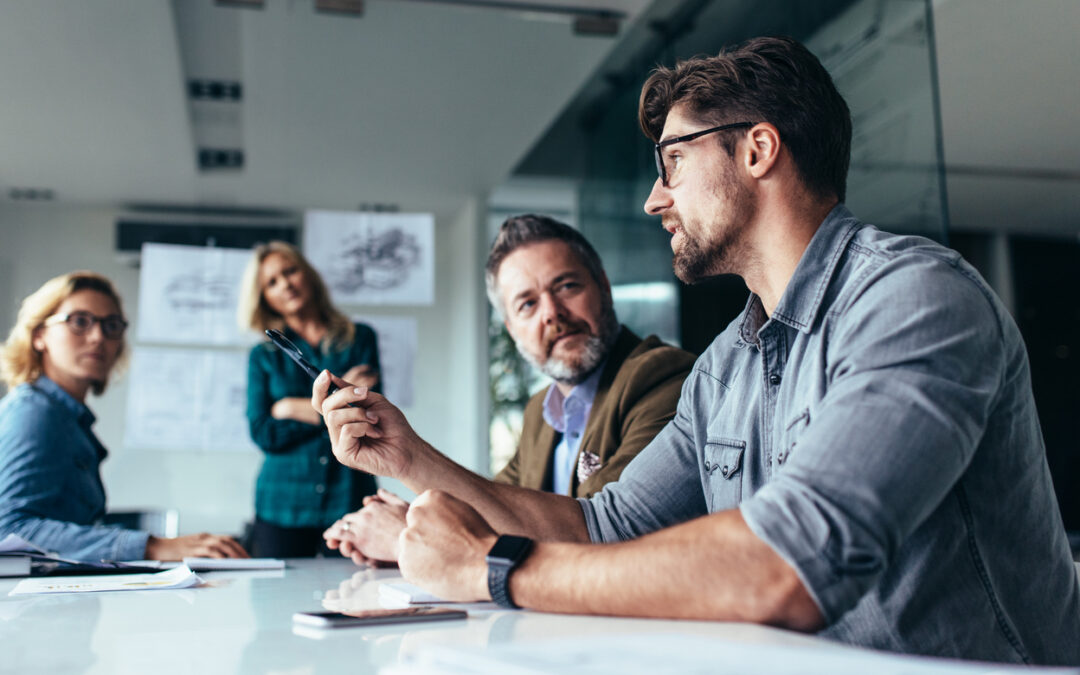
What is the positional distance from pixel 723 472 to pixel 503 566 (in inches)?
18.4

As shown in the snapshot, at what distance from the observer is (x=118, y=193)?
3.62 metres

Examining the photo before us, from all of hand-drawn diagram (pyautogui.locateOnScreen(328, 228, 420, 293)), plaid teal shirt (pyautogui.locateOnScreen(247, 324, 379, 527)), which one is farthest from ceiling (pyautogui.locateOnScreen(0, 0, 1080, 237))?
plaid teal shirt (pyautogui.locateOnScreen(247, 324, 379, 527))

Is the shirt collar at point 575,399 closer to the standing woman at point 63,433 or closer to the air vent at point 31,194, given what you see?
the standing woman at point 63,433

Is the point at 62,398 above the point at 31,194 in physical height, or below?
below

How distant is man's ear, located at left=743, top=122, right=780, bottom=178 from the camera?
4.20ft

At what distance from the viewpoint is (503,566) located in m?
0.91

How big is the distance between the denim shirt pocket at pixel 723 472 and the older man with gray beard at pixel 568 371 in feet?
1.05

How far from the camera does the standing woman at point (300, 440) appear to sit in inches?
115

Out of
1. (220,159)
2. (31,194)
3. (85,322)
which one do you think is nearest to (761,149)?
(85,322)

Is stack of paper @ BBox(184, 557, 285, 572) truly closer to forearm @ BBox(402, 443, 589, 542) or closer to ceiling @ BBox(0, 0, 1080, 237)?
forearm @ BBox(402, 443, 589, 542)

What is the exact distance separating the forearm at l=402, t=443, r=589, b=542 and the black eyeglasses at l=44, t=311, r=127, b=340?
4.96 feet

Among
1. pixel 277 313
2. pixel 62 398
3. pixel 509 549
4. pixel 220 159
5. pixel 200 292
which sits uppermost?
pixel 220 159

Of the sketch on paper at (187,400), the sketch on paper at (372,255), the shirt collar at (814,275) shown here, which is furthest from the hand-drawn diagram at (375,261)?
the shirt collar at (814,275)

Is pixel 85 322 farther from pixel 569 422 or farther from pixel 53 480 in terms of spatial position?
pixel 569 422
